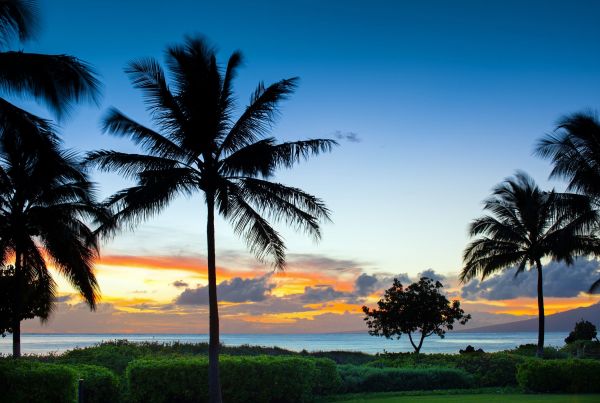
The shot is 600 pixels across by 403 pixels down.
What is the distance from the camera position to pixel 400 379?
2756 cm

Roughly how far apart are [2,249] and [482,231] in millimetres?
26069

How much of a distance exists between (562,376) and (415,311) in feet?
50.4

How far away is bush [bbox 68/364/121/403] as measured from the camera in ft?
68.5

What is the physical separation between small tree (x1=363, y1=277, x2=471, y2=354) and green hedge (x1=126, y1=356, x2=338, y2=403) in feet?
58.1

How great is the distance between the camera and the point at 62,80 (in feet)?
48.1

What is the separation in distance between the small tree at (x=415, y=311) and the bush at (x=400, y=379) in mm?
11589

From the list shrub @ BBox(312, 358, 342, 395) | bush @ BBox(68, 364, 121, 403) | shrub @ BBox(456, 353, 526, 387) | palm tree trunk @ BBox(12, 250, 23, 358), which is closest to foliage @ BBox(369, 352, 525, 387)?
shrub @ BBox(456, 353, 526, 387)

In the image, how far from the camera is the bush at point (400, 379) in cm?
2675

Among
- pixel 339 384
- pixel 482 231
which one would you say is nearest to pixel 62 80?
pixel 339 384

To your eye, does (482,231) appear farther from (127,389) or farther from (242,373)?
(127,389)

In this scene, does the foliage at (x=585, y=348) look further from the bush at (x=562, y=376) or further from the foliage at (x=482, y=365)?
the bush at (x=562, y=376)

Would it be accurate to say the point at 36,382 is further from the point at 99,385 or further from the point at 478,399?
the point at 478,399

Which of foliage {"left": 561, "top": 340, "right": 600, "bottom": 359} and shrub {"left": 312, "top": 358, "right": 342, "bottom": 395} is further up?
shrub {"left": 312, "top": 358, "right": 342, "bottom": 395}

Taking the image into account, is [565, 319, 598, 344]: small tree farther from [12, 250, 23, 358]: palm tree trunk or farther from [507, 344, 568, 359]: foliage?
[12, 250, 23, 358]: palm tree trunk
